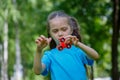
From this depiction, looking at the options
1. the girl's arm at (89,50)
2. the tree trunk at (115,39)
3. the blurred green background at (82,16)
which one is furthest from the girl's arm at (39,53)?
the tree trunk at (115,39)

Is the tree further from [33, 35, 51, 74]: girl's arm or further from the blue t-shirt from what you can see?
[33, 35, 51, 74]: girl's arm

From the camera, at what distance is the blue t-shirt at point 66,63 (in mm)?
3354

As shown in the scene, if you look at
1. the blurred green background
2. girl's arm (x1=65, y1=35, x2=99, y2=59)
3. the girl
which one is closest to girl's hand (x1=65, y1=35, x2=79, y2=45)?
girl's arm (x1=65, y1=35, x2=99, y2=59)

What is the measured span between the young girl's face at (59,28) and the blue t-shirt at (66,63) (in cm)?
13

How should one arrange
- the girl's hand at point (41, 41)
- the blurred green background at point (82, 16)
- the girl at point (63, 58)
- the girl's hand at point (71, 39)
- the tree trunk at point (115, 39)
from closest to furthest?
the girl's hand at point (41, 41) → the girl's hand at point (71, 39) → the girl at point (63, 58) → the tree trunk at point (115, 39) → the blurred green background at point (82, 16)

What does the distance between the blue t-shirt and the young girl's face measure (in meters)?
0.13

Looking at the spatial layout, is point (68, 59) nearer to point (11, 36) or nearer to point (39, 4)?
point (39, 4)

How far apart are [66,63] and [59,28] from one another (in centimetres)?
29

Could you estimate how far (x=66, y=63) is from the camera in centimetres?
339

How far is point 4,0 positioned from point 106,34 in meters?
5.43

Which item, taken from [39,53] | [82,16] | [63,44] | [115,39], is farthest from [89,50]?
[82,16]

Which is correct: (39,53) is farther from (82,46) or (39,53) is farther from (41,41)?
(82,46)

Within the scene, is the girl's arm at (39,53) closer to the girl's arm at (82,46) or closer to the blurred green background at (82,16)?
the girl's arm at (82,46)

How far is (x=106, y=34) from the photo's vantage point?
1684 centimetres
